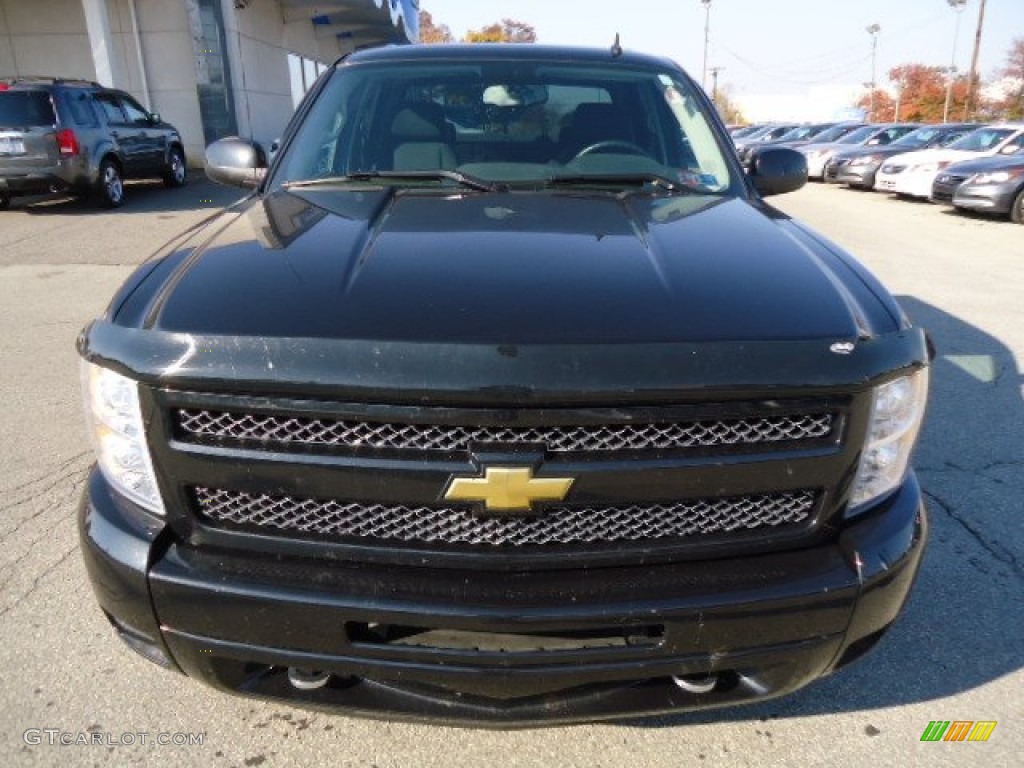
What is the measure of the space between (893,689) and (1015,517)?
54.1 inches

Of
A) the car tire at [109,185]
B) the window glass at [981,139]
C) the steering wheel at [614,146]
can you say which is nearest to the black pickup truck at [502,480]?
the steering wheel at [614,146]

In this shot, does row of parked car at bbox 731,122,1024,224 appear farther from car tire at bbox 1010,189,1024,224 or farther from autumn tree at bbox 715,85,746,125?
autumn tree at bbox 715,85,746,125

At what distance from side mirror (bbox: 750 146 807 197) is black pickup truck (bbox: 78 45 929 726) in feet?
4.76

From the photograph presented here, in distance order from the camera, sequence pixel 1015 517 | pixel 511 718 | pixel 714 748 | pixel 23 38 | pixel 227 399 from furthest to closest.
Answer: pixel 23 38
pixel 1015 517
pixel 714 748
pixel 511 718
pixel 227 399

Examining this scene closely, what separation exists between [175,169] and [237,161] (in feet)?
42.0

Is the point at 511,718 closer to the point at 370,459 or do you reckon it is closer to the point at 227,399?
the point at 370,459

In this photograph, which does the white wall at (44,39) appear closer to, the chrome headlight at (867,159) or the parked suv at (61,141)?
the parked suv at (61,141)

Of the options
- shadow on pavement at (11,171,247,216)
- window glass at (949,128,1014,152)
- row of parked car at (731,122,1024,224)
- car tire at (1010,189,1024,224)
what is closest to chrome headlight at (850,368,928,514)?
row of parked car at (731,122,1024,224)

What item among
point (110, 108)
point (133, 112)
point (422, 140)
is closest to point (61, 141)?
point (110, 108)

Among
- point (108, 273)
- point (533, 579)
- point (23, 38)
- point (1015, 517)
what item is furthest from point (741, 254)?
point (23, 38)

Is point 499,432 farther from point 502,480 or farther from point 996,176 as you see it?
point 996,176

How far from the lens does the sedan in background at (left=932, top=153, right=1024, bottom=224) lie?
11938mm

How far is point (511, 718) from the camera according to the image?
66.5 inches

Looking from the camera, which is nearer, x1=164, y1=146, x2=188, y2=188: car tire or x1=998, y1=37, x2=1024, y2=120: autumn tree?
x1=164, y1=146, x2=188, y2=188: car tire
